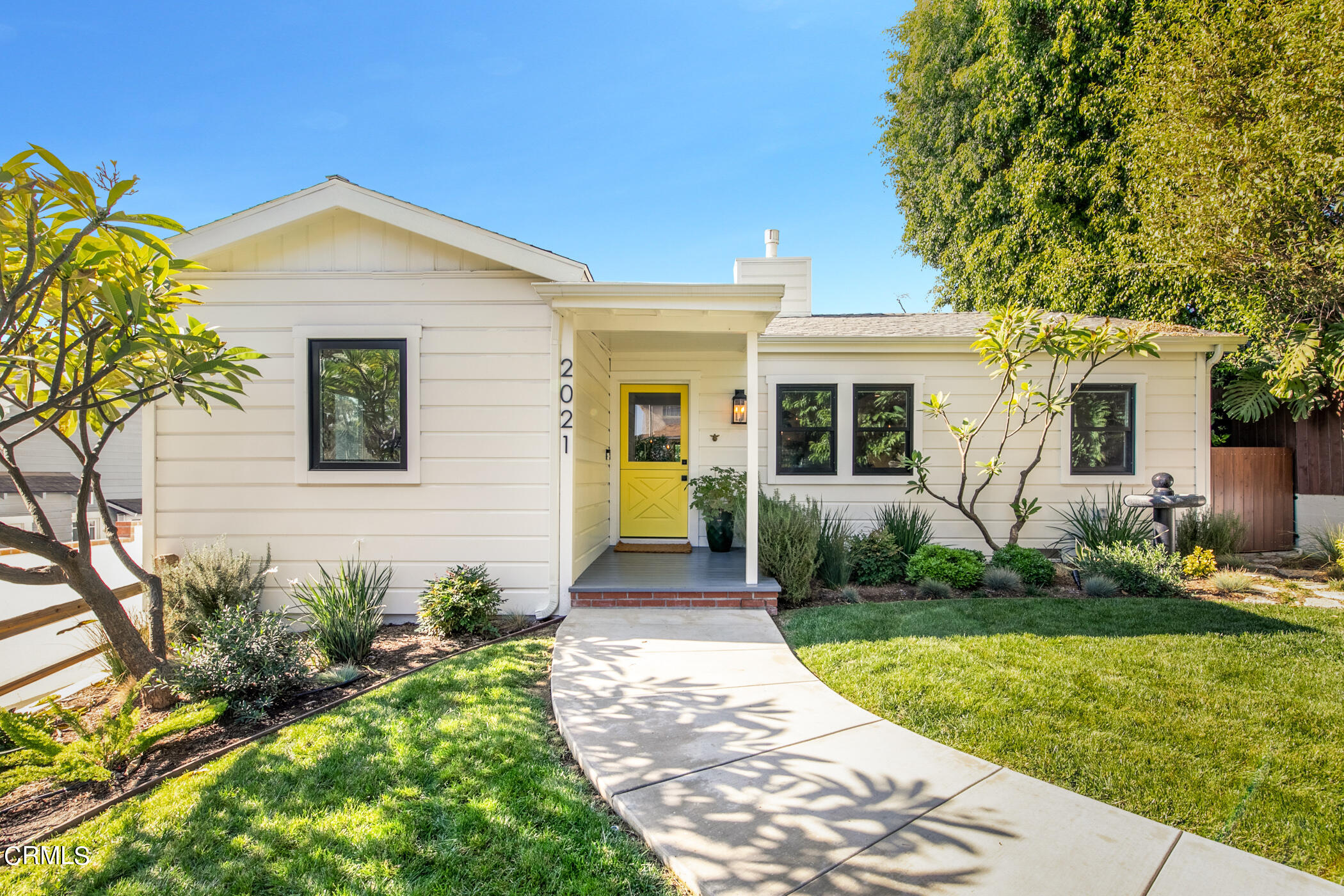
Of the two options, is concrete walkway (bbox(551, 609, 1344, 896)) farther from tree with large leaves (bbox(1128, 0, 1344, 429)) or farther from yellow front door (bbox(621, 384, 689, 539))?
tree with large leaves (bbox(1128, 0, 1344, 429))

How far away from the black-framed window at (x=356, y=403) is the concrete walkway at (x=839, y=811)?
3118 mm

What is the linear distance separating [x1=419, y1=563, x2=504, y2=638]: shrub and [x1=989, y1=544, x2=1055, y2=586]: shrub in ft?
17.2

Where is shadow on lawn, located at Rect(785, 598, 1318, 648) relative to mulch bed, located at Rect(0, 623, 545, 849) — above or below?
above

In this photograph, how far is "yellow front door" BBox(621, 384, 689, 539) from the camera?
27.1 feet

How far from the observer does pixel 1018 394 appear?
761cm

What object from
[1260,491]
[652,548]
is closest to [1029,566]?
[652,548]

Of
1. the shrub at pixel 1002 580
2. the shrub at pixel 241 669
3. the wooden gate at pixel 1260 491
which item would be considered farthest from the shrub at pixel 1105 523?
the shrub at pixel 241 669

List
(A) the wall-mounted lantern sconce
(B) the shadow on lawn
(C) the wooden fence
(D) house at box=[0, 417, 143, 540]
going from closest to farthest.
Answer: (C) the wooden fence → (B) the shadow on lawn → (A) the wall-mounted lantern sconce → (D) house at box=[0, 417, 143, 540]

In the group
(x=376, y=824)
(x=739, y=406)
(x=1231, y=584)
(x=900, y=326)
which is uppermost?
(x=900, y=326)

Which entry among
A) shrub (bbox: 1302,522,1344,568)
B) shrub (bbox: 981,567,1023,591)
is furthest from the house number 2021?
shrub (bbox: 1302,522,1344,568)

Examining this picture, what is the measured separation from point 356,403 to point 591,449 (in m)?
2.42

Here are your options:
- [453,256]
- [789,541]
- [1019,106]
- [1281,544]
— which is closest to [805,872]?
[789,541]

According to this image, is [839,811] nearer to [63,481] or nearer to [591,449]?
[591,449]
